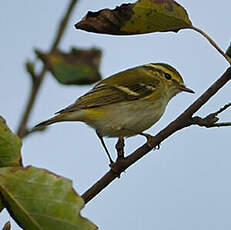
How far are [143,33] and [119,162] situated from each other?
46 centimetres

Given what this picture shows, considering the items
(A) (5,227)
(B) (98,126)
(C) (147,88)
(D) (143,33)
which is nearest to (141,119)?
(B) (98,126)

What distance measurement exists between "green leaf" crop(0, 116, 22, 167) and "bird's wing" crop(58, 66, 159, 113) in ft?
6.87

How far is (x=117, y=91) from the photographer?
3.91 meters

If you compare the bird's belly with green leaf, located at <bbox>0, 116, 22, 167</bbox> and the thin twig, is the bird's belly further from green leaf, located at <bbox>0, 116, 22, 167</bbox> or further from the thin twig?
green leaf, located at <bbox>0, 116, 22, 167</bbox>

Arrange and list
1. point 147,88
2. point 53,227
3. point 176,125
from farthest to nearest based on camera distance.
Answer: point 147,88 → point 176,125 → point 53,227

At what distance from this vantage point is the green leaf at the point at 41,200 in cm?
113

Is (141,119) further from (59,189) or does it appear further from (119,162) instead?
(59,189)

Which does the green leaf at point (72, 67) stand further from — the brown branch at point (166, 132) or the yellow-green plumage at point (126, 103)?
the yellow-green plumage at point (126, 103)

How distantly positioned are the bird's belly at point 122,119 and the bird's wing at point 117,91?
0.25 feet

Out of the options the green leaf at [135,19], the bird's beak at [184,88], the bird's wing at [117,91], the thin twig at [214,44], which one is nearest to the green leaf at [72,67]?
the green leaf at [135,19]

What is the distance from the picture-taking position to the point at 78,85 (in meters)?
1.85

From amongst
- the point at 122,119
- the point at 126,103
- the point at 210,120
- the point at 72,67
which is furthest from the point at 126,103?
the point at 210,120

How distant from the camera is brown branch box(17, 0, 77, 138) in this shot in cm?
166

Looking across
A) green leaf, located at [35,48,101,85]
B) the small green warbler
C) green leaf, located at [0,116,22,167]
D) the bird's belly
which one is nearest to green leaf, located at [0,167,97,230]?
green leaf, located at [0,116,22,167]
